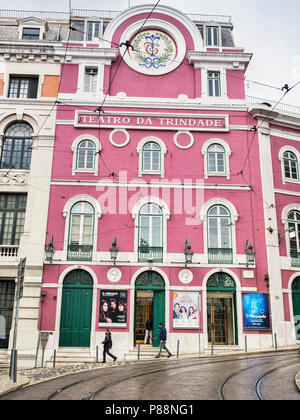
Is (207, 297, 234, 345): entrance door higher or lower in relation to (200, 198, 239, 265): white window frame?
lower

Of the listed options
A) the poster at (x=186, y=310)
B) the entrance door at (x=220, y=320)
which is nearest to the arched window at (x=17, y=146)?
the poster at (x=186, y=310)

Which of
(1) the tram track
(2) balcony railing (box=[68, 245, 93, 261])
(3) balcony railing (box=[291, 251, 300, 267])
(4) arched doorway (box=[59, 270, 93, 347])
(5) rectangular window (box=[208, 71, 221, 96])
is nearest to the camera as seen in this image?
(1) the tram track

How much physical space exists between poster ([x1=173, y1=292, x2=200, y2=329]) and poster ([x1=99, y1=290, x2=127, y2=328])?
2.59m

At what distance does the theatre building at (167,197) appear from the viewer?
A: 67.8ft

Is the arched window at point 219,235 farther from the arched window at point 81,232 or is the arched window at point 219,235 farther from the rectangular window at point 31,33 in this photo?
the rectangular window at point 31,33

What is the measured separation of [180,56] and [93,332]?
55.1 ft

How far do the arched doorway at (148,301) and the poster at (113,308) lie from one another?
75 centimetres

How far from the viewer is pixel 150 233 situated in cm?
2195

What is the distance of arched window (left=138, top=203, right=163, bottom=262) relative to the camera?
21.5m

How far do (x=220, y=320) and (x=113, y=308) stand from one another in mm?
5643

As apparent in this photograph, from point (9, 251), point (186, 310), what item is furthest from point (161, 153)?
point (9, 251)

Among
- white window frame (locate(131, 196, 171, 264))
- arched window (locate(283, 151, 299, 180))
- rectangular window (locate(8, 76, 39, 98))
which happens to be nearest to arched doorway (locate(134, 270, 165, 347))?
white window frame (locate(131, 196, 171, 264))

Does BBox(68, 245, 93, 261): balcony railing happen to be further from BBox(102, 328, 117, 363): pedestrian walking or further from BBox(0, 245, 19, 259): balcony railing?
BBox(102, 328, 117, 363): pedestrian walking
